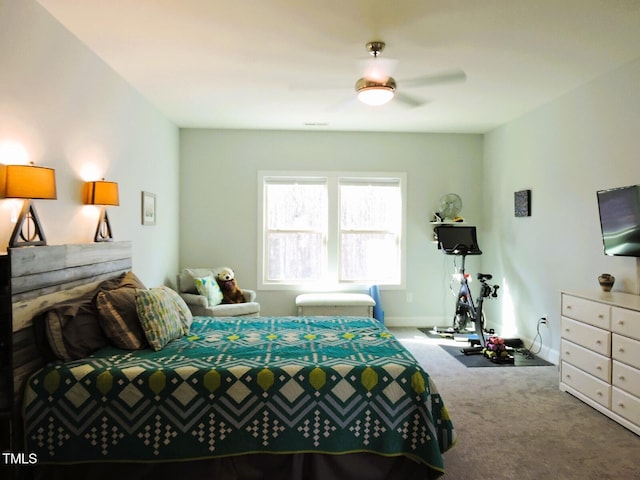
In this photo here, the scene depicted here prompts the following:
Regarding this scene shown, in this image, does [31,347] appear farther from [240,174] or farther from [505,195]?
[505,195]

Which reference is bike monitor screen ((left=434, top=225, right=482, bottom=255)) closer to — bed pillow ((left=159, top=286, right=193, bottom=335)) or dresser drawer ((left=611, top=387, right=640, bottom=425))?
dresser drawer ((left=611, top=387, right=640, bottom=425))

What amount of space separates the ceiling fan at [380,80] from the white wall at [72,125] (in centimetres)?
202

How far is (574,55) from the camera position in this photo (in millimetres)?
3209

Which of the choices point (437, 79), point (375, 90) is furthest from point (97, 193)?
point (437, 79)

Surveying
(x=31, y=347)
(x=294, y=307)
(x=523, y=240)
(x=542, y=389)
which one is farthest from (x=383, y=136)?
(x=31, y=347)

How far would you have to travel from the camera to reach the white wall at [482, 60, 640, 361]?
3438 mm

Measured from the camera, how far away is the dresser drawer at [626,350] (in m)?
2.78

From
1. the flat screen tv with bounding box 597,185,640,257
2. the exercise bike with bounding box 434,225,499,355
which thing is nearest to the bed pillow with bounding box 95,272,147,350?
the exercise bike with bounding box 434,225,499,355

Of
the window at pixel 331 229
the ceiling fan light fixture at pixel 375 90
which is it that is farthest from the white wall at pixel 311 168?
the ceiling fan light fixture at pixel 375 90

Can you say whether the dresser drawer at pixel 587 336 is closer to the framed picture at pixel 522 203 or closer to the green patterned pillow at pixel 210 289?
the framed picture at pixel 522 203

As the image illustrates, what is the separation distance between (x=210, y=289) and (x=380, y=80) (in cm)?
285

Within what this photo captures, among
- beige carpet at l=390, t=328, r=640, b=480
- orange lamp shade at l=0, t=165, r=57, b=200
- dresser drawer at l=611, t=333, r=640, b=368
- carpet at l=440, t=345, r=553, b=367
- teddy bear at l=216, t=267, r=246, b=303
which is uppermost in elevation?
orange lamp shade at l=0, t=165, r=57, b=200

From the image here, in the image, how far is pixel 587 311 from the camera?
3.24m

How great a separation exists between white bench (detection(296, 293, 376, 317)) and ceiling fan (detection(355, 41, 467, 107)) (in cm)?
258
